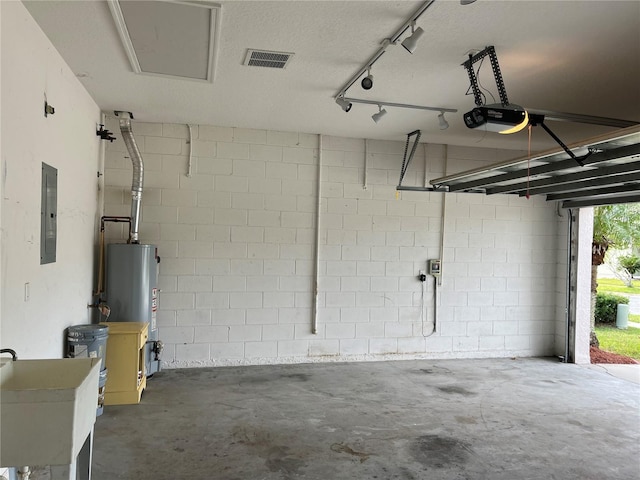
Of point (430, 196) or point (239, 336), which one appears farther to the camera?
point (430, 196)

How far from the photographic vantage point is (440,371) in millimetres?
5469

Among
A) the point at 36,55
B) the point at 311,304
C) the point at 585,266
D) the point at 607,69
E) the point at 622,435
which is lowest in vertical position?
the point at 622,435

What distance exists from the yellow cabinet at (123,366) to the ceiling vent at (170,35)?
229 cm

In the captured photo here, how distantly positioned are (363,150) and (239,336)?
2793 mm

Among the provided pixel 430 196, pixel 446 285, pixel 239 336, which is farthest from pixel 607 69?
pixel 239 336

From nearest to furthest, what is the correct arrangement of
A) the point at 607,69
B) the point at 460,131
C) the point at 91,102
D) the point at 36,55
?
the point at 36,55
the point at 607,69
the point at 91,102
the point at 460,131

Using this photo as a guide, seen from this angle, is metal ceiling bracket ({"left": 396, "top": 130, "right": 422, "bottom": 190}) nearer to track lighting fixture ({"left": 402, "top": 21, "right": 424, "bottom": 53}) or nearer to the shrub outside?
track lighting fixture ({"left": 402, "top": 21, "right": 424, "bottom": 53})

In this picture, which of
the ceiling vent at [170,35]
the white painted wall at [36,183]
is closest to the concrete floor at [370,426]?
the white painted wall at [36,183]

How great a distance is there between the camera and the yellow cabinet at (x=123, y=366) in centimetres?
407

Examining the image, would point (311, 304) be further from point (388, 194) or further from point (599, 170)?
point (599, 170)

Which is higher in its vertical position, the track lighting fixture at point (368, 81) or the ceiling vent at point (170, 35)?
the ceiling vent at point (170, 35)

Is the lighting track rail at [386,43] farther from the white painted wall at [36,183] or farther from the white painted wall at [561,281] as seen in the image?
the white painted wall at [561,281]

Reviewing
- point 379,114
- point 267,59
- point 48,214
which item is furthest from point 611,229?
point 48,214

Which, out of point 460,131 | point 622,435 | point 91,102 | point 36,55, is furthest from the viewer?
point 460,131
